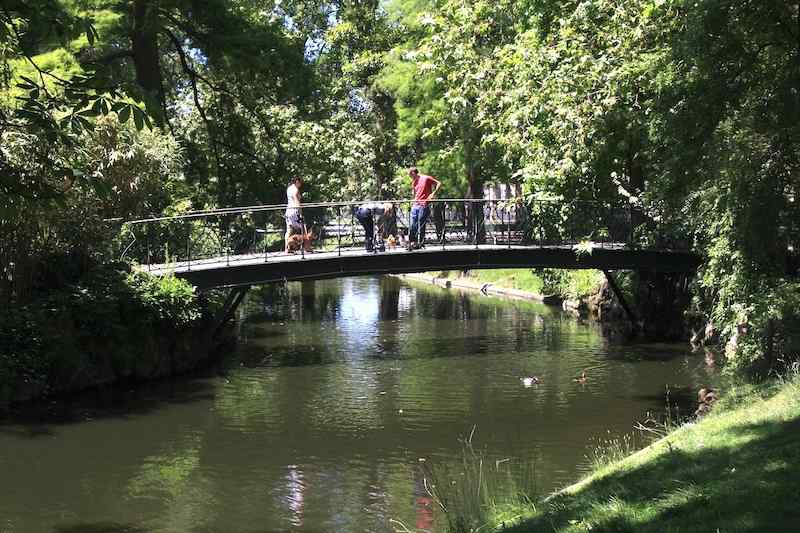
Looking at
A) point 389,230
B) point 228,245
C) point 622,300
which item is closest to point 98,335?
point 228,245

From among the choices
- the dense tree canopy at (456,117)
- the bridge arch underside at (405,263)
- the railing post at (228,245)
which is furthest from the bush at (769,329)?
the railing post at (228,245)

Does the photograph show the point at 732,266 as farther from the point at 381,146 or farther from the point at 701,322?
the point at 381,146

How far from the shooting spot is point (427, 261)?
69.8 feet

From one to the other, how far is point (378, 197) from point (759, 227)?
2632cm

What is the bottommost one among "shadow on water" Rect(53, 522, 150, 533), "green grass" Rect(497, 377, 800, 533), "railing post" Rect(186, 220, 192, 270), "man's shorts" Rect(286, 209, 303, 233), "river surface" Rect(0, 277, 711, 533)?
"shadow on water" Rect(53, 522, 150, 533)

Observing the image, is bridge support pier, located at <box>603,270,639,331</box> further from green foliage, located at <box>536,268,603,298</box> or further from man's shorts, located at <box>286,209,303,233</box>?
man's shorts, located at <box>286,209,303,233</box>

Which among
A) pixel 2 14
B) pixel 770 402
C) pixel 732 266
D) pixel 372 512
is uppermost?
pixel 2 14

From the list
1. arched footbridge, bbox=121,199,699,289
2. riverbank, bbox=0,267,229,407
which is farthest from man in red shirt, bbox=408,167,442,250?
riverbank, bbox=0,267,229,407

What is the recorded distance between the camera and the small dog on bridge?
66.9ft

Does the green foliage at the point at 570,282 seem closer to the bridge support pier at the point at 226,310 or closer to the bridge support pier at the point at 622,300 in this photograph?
the bridge support pier at the point at 622,300

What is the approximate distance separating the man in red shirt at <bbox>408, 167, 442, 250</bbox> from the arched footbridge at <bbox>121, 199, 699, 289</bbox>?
28cm

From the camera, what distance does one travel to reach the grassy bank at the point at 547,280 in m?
29.8

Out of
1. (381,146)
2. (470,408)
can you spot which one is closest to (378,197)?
(381,146)

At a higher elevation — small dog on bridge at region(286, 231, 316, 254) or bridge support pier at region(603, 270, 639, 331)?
small dog on bridge at region(286, 231, 316, 254)
